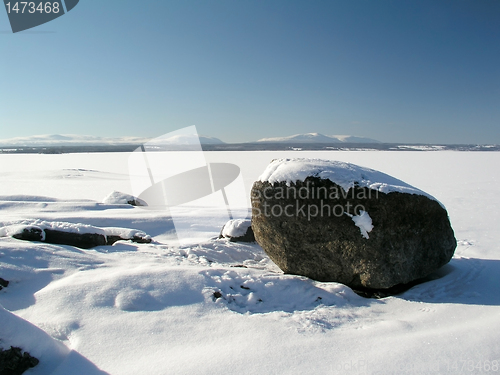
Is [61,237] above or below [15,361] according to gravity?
above

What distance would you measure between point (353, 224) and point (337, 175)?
585 mm

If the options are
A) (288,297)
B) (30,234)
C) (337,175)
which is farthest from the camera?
(30,234)

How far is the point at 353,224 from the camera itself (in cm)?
348

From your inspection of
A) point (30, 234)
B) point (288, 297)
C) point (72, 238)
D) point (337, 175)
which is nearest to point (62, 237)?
point (72, 238)

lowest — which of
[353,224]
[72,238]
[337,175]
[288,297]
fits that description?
[288,297]

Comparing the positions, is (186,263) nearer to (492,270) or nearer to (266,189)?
(266,189)

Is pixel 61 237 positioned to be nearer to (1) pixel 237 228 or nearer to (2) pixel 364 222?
(1) pixel 237 228

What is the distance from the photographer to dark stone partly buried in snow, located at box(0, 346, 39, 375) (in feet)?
5.90

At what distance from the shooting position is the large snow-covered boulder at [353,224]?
339 cm

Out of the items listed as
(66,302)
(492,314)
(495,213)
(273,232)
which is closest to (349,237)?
(273,232)

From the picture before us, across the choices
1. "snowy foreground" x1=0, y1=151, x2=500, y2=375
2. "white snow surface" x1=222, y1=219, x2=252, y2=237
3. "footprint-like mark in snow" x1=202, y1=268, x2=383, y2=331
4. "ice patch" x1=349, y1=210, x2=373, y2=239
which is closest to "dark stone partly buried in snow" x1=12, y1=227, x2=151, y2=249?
"snowy foreground" x1=0, y1=151, x2=500, y2=375

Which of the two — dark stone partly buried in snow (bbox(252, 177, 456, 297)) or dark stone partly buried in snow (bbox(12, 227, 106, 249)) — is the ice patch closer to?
dark stone partly buried in snow (bbox(252, 177, 456, 297))

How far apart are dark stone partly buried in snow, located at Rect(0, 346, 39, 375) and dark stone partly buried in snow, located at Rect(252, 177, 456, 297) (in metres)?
2.66

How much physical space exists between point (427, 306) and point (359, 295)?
0.67 m
